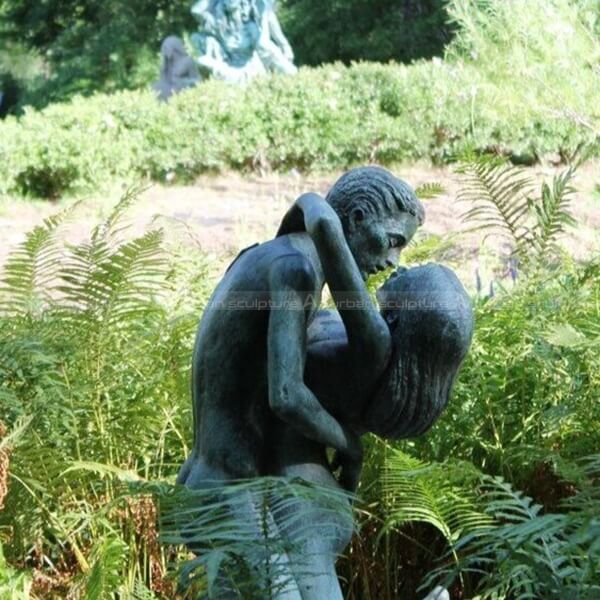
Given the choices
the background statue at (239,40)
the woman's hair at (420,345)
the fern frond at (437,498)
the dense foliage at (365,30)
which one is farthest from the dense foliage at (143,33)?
the woman's hair at (420,345)

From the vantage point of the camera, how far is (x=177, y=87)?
20016 mm

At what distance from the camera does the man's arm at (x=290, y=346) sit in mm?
2486

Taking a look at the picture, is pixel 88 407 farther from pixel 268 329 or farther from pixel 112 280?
pixel 268 329

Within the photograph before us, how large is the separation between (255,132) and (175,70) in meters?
5.77

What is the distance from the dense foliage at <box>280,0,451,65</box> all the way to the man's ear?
Answer: 21.0 meters

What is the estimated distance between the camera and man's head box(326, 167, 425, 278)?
2598 millimetres

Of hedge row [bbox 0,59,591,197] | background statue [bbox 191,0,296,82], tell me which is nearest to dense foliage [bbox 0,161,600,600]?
hedge row [bbox 0,59,591,197]

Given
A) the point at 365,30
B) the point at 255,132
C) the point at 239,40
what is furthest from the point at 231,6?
the point at 255,132

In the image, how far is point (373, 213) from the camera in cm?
260

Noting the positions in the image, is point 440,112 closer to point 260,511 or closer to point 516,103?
point 516,103

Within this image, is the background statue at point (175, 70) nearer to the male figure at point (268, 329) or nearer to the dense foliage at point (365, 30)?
the dense foliage at point (365, 30)

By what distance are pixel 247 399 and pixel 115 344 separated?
6.44ft

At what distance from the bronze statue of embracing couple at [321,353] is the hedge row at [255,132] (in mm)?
11495

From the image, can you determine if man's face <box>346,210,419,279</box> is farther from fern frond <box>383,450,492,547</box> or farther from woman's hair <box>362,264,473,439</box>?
fern frond <box>383,450,492,547</box>
